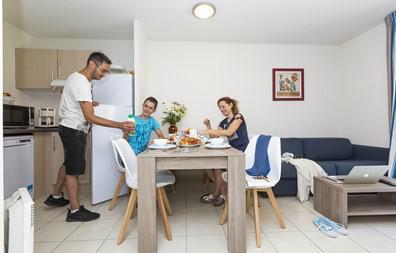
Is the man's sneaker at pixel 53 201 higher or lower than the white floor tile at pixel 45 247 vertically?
higher

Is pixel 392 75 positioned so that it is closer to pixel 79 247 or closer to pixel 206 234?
pixel 206 234

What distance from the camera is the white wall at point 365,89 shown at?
9.61 ft

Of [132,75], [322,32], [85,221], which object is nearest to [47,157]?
[85,221]

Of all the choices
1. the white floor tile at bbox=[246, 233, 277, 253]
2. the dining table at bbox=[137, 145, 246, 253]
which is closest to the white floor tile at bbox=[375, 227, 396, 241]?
the white floor tile at bbox=[246, 233, 277, 253]

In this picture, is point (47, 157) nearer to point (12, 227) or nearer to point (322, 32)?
point (12, 227)

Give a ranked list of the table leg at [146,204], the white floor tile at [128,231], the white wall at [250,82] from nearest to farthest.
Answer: the table leg at [146,204], the white floor tile at [128,231], the white wall at [250,82]

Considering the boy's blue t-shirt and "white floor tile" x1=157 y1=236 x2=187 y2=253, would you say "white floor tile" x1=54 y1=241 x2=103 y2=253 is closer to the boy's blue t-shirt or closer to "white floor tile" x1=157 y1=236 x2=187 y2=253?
"white floor tile" x1=157 y1=236 x2=187 y2=253

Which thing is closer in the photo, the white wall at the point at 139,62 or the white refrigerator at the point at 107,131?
the white refrigerator at the point at 107,131

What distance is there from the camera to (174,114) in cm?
326

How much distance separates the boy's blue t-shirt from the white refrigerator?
1.11ft

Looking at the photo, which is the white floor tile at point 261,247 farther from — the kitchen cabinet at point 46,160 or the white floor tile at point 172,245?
the kitchen cabinet at point 46,160

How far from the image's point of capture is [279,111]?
3672mm

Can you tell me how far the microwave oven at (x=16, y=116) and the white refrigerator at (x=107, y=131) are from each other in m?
0.86

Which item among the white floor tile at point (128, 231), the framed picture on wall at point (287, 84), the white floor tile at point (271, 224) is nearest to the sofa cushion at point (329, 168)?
the white floor tile at point (271, 224)
